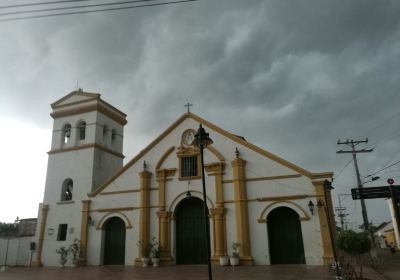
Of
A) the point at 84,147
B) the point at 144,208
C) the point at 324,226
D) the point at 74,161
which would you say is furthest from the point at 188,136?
the point at 324,226

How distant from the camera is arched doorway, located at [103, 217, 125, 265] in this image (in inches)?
864

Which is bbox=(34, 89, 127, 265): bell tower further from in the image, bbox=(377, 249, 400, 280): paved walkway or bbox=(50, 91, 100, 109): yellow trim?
bbox=(377, 249, 400, 280): paved walkway

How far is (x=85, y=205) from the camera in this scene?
2312 centimetres

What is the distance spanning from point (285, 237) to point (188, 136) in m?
8.71

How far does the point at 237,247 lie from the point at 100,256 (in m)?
9.09

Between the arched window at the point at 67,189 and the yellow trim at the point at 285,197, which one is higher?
the arched window at the point at 67,189

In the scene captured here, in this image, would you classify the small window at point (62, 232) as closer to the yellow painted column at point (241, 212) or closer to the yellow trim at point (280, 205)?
the yellow painted column at point (241, 212)

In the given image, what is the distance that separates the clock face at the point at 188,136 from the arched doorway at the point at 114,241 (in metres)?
6.74

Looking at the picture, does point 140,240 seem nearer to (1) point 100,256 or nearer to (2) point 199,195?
(1) point 100,256

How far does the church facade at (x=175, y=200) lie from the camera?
62.5 feet

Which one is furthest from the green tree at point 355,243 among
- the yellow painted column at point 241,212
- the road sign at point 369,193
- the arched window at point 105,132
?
the arched window at point 105,132

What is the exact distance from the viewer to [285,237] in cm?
1927

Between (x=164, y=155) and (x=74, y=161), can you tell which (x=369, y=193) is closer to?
(x=164, y=155)

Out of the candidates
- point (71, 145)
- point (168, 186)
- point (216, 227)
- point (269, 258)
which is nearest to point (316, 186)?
point (269, 258)
